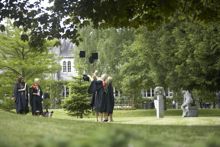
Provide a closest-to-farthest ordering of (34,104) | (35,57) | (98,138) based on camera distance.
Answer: (98,138) < (34,104) < (35,57)

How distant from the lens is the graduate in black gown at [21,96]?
20953mm

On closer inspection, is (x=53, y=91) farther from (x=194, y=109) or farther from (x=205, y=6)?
(x=205, y=6)

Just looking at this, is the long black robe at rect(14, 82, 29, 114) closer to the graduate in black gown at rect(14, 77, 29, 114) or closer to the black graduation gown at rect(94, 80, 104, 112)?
the graduate in black gown at rect(14, 77, 29, 114)

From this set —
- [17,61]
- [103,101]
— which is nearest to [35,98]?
[103,101]

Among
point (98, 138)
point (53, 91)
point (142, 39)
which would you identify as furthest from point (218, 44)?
point (53, 91)

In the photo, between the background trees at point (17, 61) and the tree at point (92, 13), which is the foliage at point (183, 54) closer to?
the background trees at point (17, 61)

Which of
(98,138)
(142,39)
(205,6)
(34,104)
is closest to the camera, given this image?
(98,138)

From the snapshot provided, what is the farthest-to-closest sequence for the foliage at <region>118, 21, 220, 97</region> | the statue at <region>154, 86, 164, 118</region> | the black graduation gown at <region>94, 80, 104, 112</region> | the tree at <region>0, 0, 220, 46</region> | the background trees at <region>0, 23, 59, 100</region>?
1. the background trees at <region>0, 23, 59, 100</region>
2. the foliage at <region>118, 21, 220, 97</region>
3. the statue at <region>154, 86, 164, 118</region>
4. the black graduation gown at <region>94, 80, 104, 112</region>
5. the tree at <region>0, 0, 220, 46</region>

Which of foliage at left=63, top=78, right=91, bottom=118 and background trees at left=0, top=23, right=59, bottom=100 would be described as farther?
background trees at left=0, top=23, right=59, bottom=100

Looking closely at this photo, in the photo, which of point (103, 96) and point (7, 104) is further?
point (7, 104)

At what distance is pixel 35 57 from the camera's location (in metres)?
37.5

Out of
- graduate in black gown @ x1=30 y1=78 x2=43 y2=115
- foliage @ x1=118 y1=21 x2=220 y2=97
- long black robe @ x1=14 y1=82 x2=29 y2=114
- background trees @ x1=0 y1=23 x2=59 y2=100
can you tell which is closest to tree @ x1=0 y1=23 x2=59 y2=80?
background trees @ x1=0 y1=23 x2=59 y2=100

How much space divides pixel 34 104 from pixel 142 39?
49.2ft

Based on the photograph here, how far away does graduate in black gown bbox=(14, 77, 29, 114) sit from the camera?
20953 mm
